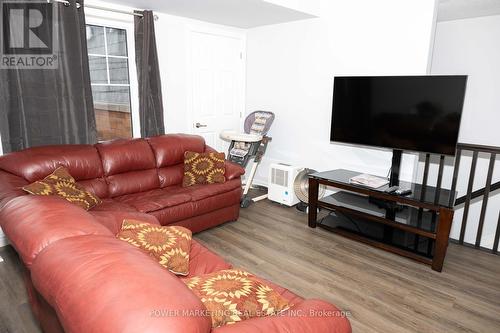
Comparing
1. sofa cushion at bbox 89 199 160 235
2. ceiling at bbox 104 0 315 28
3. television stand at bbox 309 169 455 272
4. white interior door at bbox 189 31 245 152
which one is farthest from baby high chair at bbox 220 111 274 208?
sofa cushion at bbox 89 199 160 235

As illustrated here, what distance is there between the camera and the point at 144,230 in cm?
182

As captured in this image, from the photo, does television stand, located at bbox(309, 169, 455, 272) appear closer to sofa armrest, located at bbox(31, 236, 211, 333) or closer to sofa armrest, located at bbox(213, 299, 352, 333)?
sofa armrest, located at bbox(213, 299, 352, 333)

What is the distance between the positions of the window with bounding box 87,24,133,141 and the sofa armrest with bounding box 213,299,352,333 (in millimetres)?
3318

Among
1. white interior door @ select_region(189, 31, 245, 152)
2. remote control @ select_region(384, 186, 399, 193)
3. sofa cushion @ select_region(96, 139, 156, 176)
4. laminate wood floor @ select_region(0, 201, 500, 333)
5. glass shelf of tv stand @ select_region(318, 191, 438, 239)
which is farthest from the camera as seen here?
white interior door @ select_region(189, 31, 245, 152)

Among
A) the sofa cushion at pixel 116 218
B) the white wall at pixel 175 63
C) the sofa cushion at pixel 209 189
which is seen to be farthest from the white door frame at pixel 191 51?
the sofa cushion at pixel 116 218

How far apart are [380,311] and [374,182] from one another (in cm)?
130

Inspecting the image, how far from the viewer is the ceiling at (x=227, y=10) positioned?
3.43m

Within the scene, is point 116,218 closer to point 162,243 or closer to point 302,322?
point 162,243

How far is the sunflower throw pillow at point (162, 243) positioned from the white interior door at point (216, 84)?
110 inches

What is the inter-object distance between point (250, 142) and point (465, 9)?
3.12 meters

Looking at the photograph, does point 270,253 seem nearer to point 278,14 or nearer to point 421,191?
point 421,191

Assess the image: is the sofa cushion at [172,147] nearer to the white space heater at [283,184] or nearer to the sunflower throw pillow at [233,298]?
the white space heater at [283,184]

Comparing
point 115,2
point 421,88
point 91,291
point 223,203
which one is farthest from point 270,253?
point 115,2

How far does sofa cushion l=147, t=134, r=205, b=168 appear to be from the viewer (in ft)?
11.6
